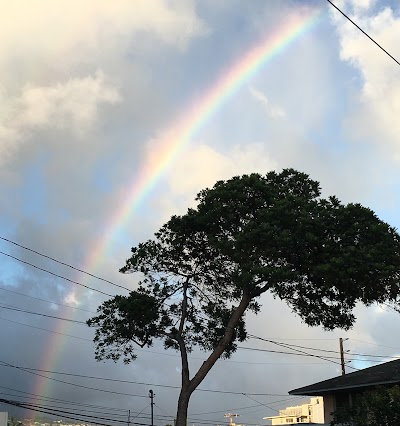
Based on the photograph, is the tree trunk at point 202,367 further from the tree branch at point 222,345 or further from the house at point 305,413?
the house at point 305,413

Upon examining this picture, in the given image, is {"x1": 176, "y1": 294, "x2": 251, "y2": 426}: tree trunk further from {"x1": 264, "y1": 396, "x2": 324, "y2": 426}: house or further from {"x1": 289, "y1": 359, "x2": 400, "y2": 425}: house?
{"x1": 264, "y1": 396, "x2": 324, "y2": 426}: house

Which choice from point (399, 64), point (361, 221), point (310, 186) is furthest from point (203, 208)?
point (399, 64)

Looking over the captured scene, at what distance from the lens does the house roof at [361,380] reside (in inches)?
999

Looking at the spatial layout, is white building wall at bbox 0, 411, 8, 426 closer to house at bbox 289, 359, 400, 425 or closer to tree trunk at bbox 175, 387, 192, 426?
tree trunk at bbox 175, 387, 192, 426

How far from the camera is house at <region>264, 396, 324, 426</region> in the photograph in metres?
80.0

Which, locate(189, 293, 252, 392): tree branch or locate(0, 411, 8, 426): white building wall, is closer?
locate(189, 293, 252, 392): tree branch

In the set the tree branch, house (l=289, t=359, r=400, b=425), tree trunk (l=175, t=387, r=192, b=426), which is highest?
the tree branch

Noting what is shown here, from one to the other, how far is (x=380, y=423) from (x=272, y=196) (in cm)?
1303

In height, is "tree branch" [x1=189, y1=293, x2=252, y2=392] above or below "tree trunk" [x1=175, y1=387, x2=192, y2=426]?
above

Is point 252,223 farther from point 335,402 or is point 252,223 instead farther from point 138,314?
point 335,402

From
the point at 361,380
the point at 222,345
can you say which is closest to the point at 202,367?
the point at 222,345

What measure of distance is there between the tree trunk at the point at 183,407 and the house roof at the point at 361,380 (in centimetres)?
662

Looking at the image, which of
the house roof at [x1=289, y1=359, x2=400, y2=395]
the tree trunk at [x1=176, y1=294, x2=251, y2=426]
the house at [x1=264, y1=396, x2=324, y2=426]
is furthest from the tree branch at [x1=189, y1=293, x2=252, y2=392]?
the house at [x1=264, y1=396, x2=324, y2=426]

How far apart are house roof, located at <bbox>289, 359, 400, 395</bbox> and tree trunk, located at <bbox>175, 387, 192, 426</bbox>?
662 centimetres
